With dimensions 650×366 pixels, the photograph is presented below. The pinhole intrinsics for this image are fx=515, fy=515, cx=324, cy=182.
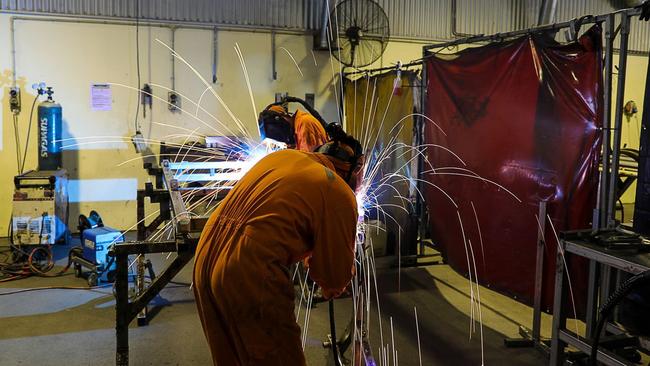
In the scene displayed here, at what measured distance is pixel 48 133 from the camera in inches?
234

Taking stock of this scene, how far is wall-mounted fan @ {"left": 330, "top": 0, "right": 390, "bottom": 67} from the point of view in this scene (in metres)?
6.36

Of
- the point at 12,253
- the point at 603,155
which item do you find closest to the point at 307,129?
the point at 603,155

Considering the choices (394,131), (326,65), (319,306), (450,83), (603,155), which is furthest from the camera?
(326,65)

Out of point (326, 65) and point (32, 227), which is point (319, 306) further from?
point (326, 65)

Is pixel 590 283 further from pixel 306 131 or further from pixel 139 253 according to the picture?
pixel 139 253

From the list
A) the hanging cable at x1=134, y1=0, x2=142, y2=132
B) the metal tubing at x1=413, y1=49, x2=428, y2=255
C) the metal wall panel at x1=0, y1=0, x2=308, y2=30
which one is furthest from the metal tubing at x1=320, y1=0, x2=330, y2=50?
the hanging cable at x1=134, y1=0, x2=142, y2=132

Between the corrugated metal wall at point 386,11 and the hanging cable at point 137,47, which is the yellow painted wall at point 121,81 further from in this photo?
the corrugated metal wall at point 386,11

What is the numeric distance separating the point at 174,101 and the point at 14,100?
181cm

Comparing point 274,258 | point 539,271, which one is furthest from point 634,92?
point 274,258

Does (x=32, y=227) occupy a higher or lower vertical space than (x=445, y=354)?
higher

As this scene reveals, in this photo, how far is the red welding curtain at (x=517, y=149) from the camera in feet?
10.5

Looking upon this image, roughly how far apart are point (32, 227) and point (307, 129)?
3.20 meters

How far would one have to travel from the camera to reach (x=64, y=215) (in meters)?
5.84

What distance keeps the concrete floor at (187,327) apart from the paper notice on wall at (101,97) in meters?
2.49
